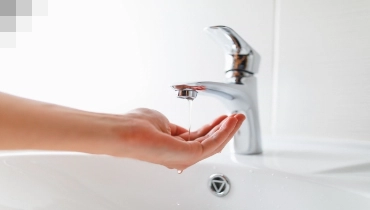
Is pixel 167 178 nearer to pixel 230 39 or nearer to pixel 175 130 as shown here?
pixel 175 130

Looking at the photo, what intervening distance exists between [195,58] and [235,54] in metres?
0.17

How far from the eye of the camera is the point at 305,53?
0.53 metres

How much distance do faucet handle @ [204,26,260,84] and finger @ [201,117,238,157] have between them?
0.07 metres

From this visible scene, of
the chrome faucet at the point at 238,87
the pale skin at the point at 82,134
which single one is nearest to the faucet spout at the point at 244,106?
the chrome faucet at the point at 238,87

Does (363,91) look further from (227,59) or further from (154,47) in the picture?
(154,47)

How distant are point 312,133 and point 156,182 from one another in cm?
26

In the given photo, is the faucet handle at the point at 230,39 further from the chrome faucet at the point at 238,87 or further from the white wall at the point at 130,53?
the white wall at the point at 130,53

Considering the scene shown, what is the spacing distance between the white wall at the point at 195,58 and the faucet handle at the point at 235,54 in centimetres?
11

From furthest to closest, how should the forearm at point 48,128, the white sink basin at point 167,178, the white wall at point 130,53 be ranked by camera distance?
the white wall at point 130,53 < the white sink basin at point 167,178 < the forearm at point 48,128

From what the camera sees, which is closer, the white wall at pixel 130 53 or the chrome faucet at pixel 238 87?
the chrome faucet at pixel 238 87

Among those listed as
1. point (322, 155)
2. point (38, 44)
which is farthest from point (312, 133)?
point (38, 44)

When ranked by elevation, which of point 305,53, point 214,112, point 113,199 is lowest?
point 113,199

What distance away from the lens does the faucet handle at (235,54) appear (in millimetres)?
438

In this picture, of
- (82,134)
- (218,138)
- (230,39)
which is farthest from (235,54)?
(82,134)
